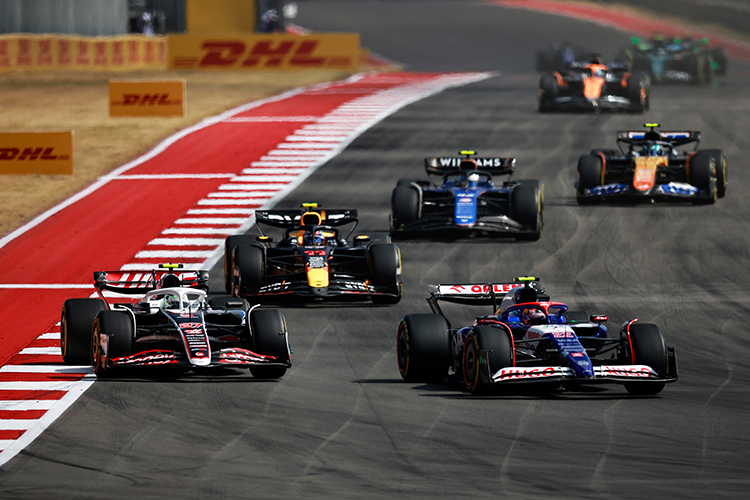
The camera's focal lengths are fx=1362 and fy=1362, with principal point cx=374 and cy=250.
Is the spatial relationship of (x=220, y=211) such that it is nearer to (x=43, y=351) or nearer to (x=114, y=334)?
(x=43, y=351)

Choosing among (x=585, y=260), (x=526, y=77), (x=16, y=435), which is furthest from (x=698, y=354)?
(x=526, y=77)

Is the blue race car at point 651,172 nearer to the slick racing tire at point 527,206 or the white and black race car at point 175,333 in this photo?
the slick racing tire at point 527,206

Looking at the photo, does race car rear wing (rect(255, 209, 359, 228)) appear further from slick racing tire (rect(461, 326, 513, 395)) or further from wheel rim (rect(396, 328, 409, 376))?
slick racing tire (rect(461, 326, 513, 395))

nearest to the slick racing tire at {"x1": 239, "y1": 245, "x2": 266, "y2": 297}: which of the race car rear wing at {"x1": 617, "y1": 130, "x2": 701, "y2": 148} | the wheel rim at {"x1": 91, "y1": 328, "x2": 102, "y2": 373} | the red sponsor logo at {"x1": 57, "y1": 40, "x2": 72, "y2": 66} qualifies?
the wheel rim at {"x1": 91, "y1": 328, "x2": 102, "y2": 373}

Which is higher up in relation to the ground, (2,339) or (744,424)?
(744,424)

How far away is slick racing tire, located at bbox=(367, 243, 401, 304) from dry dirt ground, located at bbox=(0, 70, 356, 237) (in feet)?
32.9

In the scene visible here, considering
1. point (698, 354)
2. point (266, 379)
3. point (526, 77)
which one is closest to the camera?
point (266, 379)

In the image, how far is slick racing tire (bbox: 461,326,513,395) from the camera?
50.5 ft

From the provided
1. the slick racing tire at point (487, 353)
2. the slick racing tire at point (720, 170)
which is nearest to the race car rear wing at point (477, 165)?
the slick racing tire at point (720, 170)

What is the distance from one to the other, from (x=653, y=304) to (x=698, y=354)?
12.8 ft

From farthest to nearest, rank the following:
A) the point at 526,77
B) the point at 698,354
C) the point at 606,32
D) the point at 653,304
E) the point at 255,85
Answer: the point at 606,32
the point at 526,77
the point at 255,85
the point at 653,304
the point at 698,354

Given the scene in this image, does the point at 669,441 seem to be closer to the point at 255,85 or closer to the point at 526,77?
the point at 255,85

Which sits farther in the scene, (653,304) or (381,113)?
(381,113)

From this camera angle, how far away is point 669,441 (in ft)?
45.3
